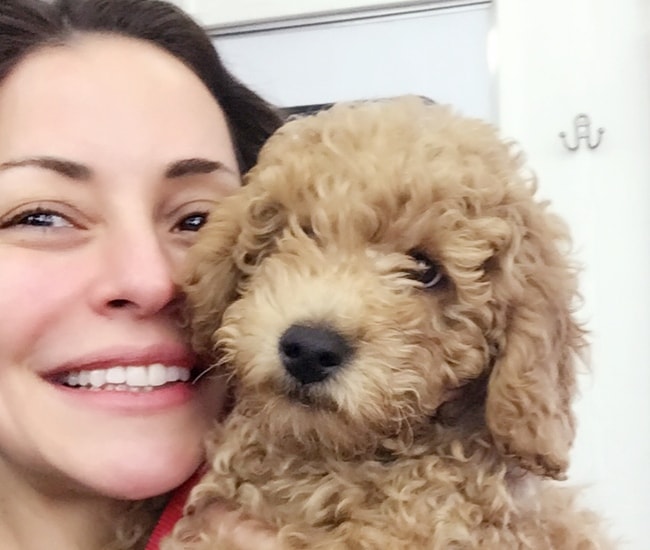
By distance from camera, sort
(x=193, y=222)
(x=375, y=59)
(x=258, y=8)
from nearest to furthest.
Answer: (x=193, y=222), (x=375, y=59), (x=258, y=8)

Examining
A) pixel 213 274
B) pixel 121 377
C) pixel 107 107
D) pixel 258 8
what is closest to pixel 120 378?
pixel 121 377

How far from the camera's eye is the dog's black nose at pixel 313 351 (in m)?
1.44

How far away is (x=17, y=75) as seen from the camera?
1926 mm

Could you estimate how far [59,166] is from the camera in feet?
5.74

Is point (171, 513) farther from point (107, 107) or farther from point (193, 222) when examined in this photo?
point (107, 107)

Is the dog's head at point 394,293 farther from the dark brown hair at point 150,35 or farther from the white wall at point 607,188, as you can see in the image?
the white wall at point 607,188

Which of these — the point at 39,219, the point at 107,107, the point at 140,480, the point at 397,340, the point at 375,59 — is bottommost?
the point at 140,480

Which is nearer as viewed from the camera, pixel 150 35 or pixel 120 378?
pixel 120 378

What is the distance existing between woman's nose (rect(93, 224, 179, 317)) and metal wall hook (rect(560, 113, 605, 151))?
8.26ft

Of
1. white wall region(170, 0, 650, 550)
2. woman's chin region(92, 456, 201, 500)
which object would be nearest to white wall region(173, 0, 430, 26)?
white wall region(170, 0, 650, 550)

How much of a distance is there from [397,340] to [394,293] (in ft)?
0.31

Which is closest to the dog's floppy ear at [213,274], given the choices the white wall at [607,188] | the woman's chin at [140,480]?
the woman's chin at [140,480]

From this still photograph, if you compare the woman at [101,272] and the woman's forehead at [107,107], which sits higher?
the woman's forehead at [107,107]

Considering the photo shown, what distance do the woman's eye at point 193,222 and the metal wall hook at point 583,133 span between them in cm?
234
